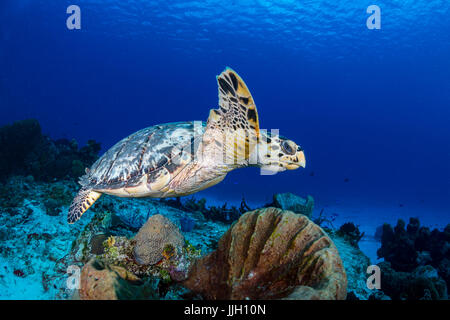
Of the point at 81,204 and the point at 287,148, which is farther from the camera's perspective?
the point at 81,204

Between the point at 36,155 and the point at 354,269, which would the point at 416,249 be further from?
the point at 36,155

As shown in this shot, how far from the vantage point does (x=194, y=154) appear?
3467mm

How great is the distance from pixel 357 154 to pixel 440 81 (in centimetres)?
3490

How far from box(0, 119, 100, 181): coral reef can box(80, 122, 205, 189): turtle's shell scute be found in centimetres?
432

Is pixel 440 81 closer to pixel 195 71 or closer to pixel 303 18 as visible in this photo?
pixel 303 18

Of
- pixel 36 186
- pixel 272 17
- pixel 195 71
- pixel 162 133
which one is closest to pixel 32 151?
pixel 36 186

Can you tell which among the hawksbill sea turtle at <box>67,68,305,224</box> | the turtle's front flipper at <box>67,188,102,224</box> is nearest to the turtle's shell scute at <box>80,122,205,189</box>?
the hawksbill sea turtle at <box>67,68,305,224</box>

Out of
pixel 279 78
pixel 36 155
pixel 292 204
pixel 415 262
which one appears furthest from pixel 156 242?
pixel 279 78

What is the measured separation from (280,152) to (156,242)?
6.42ft

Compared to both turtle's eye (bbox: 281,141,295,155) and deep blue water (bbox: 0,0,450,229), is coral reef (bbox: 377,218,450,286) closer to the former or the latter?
turtle's eye (bbox: 281,141,295,155)

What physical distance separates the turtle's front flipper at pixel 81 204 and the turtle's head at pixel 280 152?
9.62 ft

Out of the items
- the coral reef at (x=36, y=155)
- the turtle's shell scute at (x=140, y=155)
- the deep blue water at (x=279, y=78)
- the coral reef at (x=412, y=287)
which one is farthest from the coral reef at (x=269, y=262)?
the deep blue water at (x=279, y=78)

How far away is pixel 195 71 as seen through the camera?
63312 mm

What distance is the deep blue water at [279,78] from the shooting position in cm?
3172
